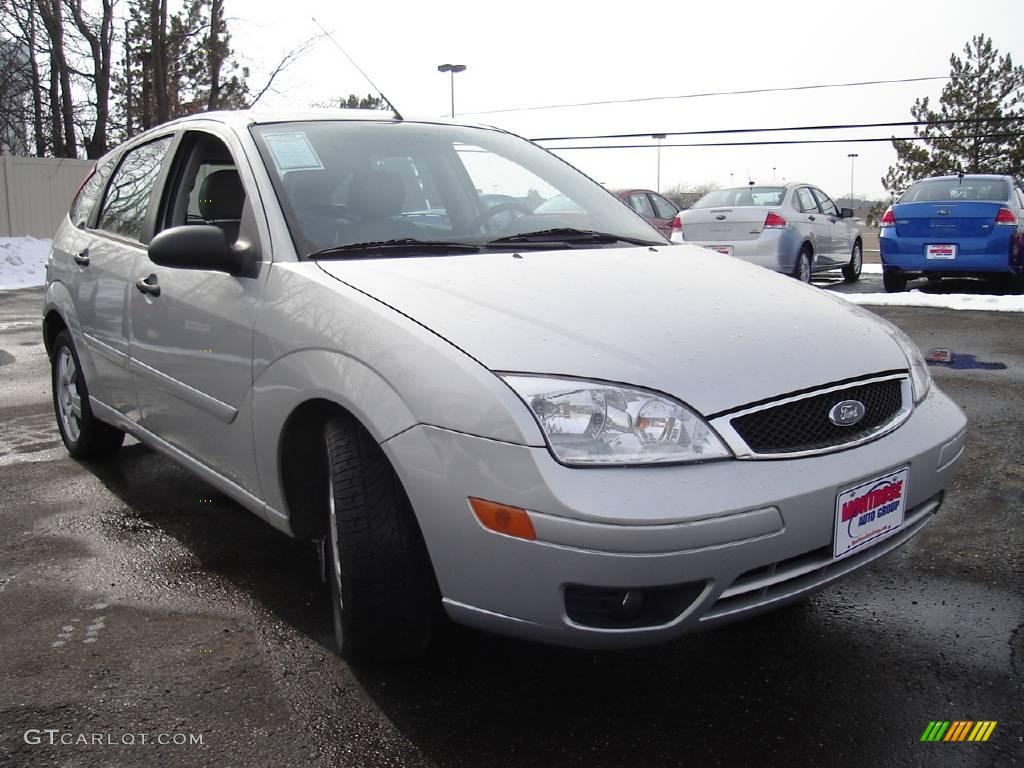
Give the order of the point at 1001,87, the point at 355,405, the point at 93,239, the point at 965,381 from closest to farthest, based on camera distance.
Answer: the point at 355,405 < the point at 93,239 < the point at 965,381 < the point at 1001,87

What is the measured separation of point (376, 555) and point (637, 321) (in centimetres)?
87

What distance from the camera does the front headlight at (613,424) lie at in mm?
2049

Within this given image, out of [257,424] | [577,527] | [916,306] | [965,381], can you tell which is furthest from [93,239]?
[916,306]

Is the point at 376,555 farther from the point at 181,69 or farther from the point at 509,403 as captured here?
the point at 181,69

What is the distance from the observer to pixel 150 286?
11.1 ft

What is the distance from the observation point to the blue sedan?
10.8 metres

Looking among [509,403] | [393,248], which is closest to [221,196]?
[393,248]

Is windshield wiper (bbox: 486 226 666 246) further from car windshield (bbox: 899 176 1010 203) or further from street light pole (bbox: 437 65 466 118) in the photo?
street light pole (bbox: 437 65 466 118)

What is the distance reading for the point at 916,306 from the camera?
9.75m

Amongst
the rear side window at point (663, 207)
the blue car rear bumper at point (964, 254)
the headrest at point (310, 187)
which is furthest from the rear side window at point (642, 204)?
the headrest at point (310, 187)

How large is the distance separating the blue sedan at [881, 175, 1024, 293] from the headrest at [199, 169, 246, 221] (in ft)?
32.1

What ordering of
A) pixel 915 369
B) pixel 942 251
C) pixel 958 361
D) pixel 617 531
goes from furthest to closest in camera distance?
pixel 942 251 → pixel 958 361 → pixel 915 369 → pixel 617 531

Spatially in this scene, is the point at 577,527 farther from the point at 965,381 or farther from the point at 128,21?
the point at 128,21

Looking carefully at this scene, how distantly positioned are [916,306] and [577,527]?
8840mm
